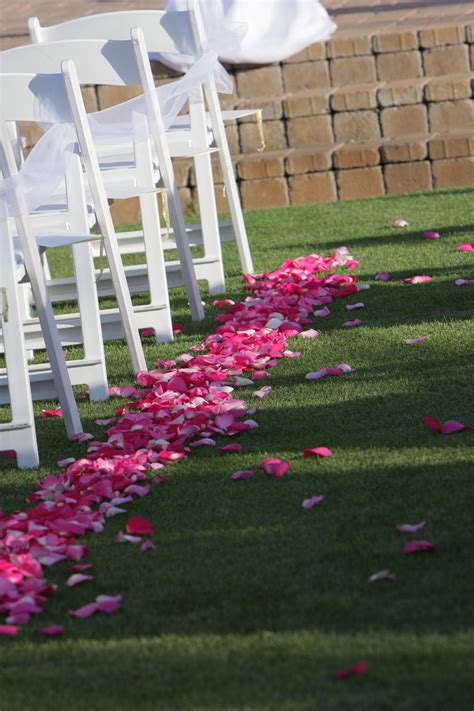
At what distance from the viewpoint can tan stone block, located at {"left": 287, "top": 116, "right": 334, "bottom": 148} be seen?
9.79 m

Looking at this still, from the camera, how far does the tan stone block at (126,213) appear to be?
9445 mm

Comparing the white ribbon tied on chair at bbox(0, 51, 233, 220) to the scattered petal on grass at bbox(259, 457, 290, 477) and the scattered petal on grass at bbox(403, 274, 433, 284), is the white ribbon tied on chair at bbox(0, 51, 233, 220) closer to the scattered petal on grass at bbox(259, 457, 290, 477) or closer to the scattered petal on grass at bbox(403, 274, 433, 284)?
the scattered petal on grass at bbox(259, 457, 290, 477)

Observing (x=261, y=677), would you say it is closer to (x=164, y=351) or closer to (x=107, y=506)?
(x=107, y=506)

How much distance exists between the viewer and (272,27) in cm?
1035

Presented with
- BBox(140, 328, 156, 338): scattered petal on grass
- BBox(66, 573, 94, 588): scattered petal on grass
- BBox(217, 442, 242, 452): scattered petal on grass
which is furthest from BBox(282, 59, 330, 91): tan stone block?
BBox(66, 573, 94, 588): scattered petal on grass

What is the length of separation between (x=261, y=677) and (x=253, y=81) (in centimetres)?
829

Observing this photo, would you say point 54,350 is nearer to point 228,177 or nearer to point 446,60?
point 228,177

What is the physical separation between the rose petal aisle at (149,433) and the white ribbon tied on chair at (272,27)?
167 inches

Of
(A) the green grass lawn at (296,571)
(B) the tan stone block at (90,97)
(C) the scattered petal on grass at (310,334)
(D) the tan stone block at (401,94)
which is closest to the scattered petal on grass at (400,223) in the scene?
(D) the tan stone block at (401,94)

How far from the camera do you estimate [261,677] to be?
8.05 ft

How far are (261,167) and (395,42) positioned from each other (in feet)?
5.44

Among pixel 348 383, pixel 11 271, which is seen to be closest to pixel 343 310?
pixel 348 383

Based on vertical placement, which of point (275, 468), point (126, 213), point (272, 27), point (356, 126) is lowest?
point (275, 468)

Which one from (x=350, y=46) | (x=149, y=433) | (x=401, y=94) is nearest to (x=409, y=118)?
(x=401, y=94)
